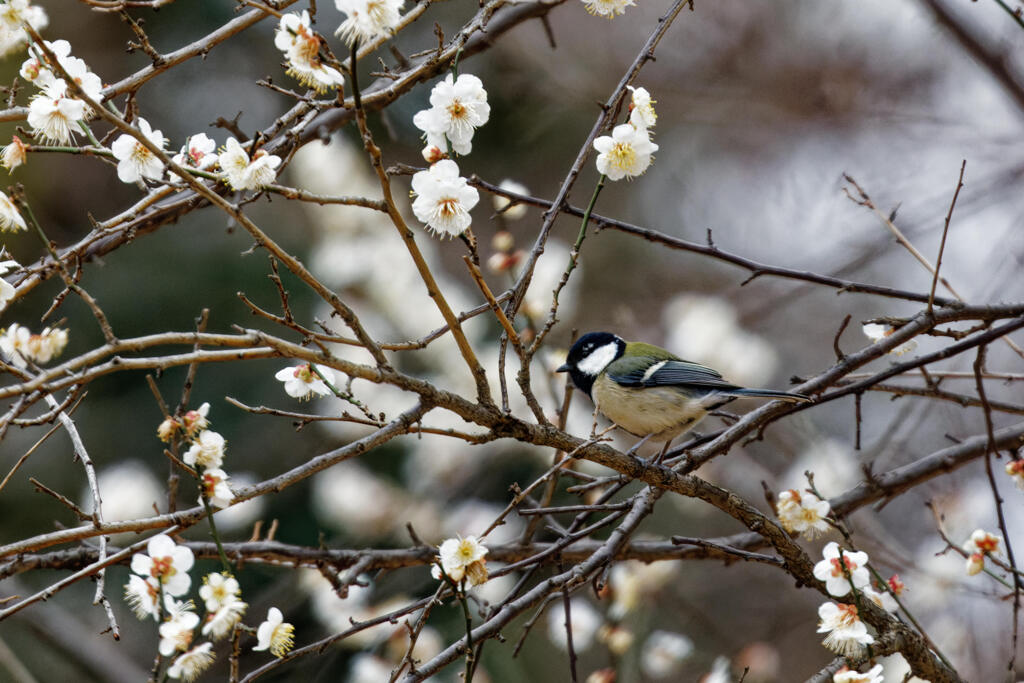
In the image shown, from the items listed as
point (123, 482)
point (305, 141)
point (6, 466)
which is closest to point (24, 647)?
point (6, 466)

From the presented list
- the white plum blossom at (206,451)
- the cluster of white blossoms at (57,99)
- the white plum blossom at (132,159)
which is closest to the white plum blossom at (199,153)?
the white plum blossom at (132,159)

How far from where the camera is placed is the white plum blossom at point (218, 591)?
1.54 m

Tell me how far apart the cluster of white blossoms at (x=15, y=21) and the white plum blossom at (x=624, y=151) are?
3.66 ft

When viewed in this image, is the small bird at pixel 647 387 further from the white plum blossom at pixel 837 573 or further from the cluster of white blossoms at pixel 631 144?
the cluster of white blossoms at pixel 631 144

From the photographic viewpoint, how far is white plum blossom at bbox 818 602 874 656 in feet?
6.28

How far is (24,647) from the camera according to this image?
4.99m

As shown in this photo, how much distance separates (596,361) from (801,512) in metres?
1.15

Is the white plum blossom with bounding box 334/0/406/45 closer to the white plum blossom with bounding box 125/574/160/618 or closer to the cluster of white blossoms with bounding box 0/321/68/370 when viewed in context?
the cluster of white blossoms with bounding box 0/321/68/370

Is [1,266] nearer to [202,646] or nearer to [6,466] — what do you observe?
[202,646]

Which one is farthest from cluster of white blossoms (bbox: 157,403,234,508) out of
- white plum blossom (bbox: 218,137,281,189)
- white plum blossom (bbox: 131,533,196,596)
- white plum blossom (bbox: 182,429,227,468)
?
white plum blossom (bbox: 218,137,281,189)

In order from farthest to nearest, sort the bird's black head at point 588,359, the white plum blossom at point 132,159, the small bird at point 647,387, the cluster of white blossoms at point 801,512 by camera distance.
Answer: the bird's black head at point 588,359 < the small bird at point 647,387 < the cluster of white blossoms at point 801,512 < the white plum blossom at point 132,159

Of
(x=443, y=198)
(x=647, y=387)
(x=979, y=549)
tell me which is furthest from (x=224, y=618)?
(x=647, y=387)

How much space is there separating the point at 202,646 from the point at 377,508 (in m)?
2.79

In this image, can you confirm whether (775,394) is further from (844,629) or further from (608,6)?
(608,6)
